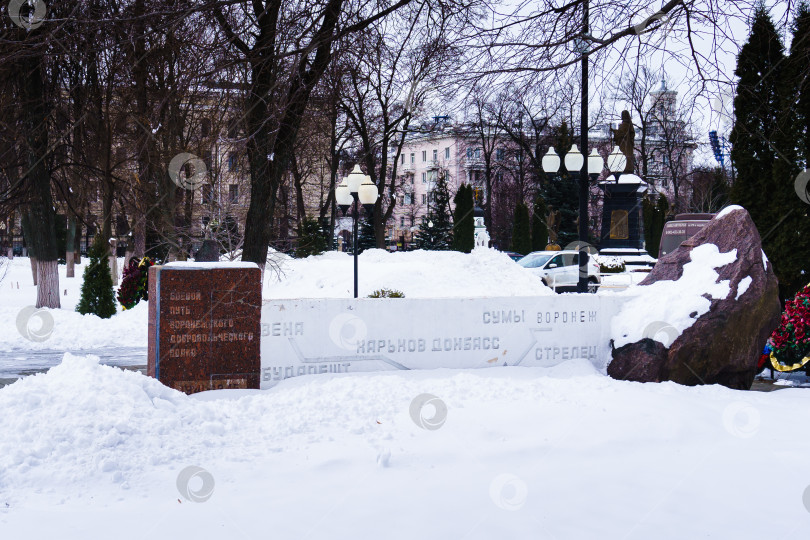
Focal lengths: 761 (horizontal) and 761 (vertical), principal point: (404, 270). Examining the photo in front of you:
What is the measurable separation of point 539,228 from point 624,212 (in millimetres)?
14415

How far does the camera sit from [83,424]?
17.6 ft

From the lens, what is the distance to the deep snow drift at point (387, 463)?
174 inches

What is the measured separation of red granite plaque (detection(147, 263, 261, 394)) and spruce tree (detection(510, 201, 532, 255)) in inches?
1585

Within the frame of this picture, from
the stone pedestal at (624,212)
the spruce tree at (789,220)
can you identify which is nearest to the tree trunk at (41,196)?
the spruce tree at (789,220)

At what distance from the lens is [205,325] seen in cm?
771

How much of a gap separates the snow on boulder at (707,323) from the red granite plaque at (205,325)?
417 cm

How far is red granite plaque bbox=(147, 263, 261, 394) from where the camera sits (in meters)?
7.56

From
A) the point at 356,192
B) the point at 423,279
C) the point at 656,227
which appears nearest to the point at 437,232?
the point at 656,227

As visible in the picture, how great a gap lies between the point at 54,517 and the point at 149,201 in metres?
17.6

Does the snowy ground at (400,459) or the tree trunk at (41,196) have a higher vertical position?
the tree trunk at (41,196)

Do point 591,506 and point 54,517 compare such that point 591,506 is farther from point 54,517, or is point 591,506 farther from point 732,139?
point 732,139

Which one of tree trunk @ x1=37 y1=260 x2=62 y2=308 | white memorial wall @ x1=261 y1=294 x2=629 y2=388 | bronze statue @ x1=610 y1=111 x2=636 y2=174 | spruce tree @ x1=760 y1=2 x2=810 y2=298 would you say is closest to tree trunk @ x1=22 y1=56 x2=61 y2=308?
tree trunk @ x1=37 y1=260 x2=62 y2=308

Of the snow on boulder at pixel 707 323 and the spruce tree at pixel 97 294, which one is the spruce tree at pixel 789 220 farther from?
the spruce tree at pixel 97 294

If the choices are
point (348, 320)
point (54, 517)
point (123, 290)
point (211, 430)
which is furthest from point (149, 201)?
point (54, 517)
